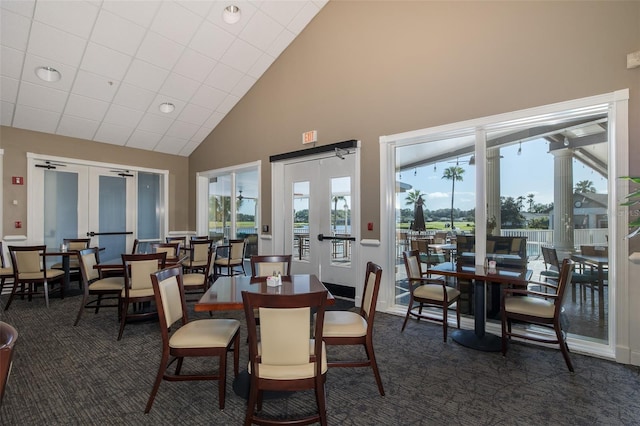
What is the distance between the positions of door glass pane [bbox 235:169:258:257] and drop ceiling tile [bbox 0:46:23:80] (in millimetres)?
3631

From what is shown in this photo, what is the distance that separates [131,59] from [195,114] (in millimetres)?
1645

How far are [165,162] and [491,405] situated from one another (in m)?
7.52

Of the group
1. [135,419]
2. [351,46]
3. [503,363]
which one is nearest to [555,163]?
[503,363]

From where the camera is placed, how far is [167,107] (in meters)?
5.94

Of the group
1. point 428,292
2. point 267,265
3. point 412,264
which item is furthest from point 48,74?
point 428,292

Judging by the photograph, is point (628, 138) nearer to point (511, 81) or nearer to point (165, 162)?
point (511, 81)

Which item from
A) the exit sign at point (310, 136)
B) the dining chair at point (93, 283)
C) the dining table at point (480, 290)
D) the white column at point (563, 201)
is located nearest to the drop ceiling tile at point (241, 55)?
the exit sign at point (310, 136)

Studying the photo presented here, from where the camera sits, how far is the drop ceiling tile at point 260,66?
5.64 m

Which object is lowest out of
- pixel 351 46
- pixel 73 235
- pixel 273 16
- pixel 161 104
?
pixel 73 235

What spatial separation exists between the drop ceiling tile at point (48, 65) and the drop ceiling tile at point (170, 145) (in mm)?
2023

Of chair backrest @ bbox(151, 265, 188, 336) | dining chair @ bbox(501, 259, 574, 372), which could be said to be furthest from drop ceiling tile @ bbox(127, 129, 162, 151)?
dining chair @ bbox(501, 259, 574, 372)

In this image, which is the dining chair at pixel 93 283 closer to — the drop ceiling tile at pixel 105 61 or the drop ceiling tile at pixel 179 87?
the drop ceiling tile at pixel 105 61

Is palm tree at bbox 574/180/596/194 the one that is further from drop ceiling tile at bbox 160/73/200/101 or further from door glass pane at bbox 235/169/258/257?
drop ceiling tile at bbox 160/73/200/101

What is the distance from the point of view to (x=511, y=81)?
134 inches
